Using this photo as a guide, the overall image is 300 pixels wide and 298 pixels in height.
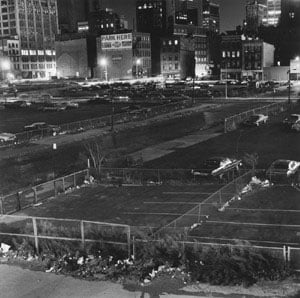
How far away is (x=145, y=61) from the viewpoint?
594ft

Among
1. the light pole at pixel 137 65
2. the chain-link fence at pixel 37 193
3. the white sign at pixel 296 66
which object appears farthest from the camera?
the light pole at pixel 137 65

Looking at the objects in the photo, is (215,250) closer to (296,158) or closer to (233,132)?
(296,158)

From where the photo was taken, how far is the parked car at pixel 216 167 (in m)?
33.2

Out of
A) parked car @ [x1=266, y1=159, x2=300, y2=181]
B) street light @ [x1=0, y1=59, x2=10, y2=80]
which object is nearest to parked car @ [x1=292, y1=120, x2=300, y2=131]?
parked car @ [x1=266, y1=159, x2=300, y2=181]

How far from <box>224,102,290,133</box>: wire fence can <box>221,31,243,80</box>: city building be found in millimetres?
91221

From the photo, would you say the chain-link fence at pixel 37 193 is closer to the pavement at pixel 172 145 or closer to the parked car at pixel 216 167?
the parked car at pixel 216 167

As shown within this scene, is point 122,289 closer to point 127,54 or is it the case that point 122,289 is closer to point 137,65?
point 127,54

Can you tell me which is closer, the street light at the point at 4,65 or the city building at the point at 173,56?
the city building at the point at 173,56

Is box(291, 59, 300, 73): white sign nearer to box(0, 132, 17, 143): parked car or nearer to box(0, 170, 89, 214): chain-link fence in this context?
box(0, 132, 17, 143): parked car

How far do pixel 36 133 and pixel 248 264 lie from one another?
42.9 metres

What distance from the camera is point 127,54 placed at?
17512 cm

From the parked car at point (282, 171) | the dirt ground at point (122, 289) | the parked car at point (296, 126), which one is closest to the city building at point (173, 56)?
the parked car at point (296, 126)

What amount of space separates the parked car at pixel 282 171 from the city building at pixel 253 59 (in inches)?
5253

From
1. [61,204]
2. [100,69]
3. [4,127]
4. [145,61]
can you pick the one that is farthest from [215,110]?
[100,69]
